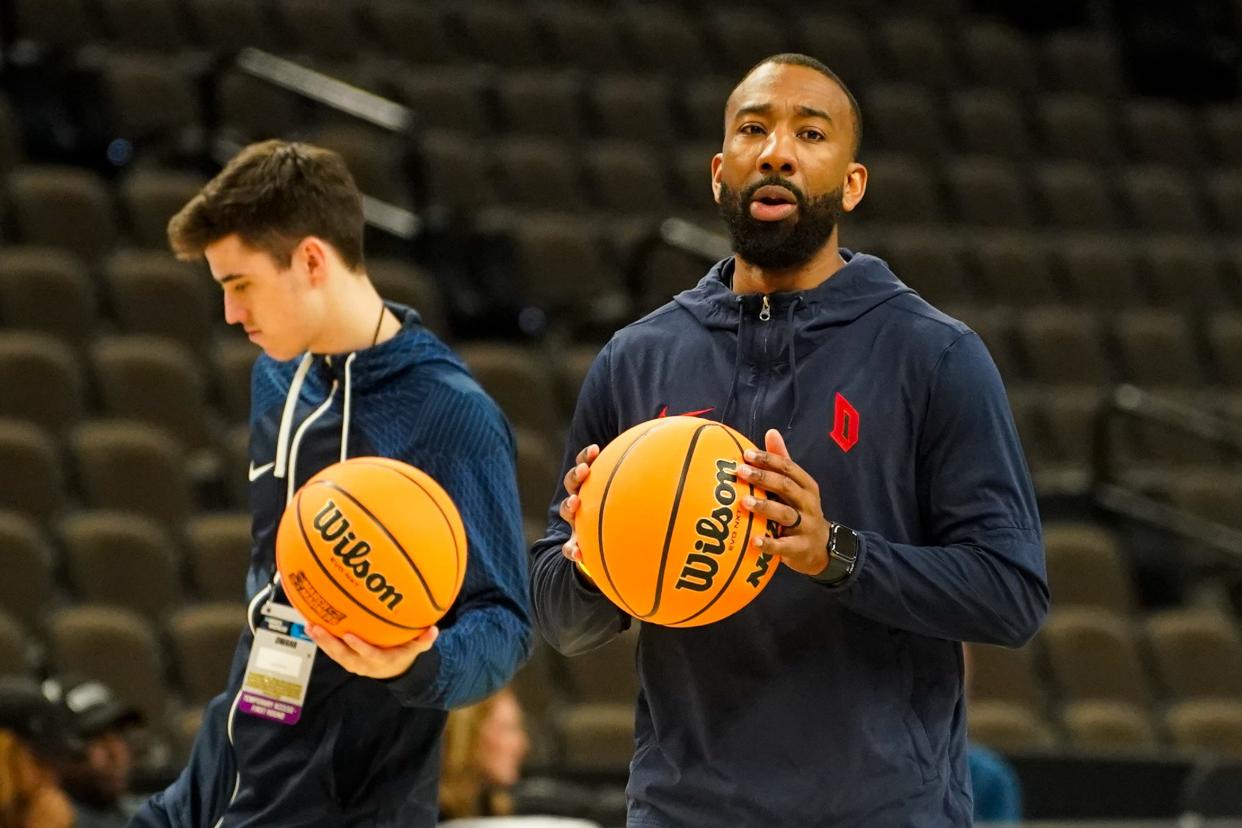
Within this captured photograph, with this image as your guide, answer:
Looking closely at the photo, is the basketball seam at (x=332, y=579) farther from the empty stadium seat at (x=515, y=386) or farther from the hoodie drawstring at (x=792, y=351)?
the empty stadium seat at (x=515, y=386)

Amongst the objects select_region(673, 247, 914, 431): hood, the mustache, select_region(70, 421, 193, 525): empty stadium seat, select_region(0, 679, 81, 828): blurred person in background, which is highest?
the mustache

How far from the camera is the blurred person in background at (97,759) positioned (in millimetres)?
4527

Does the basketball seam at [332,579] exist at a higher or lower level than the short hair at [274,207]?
lower

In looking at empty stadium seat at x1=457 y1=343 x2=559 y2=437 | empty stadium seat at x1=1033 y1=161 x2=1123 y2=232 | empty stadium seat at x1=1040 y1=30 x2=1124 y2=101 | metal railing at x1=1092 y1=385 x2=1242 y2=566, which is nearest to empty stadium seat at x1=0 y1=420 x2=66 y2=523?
empty stadium seat at x1=457 y1=343 x2=559 y2=437

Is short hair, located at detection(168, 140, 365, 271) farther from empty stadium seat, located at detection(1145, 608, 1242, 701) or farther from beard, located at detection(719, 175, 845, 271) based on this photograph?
empty stadium seat, located at detection(1145, 608, 1242, 701)

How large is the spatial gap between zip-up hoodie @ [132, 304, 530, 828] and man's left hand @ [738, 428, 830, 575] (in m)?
0.61

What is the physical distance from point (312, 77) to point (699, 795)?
7687 mm

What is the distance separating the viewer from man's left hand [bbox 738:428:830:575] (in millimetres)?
2326

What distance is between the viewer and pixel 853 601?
94.0 inches

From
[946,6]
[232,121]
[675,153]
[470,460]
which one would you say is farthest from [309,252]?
[946,6]

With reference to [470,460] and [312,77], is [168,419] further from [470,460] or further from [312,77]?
[470,460]

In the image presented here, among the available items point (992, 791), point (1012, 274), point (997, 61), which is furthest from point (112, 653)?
point (997, 61)

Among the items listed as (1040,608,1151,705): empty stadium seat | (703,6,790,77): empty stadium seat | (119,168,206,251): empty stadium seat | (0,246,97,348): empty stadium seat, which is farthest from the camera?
(703,6,790,77): empty stadium seat

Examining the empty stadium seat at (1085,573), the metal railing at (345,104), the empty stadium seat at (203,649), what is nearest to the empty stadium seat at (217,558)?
the empty stadium seat at (203,649)
